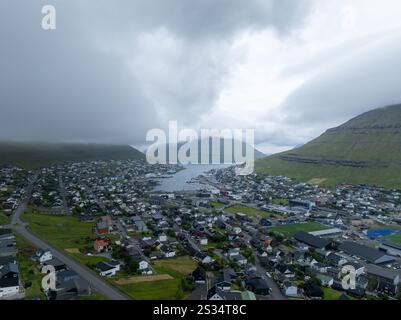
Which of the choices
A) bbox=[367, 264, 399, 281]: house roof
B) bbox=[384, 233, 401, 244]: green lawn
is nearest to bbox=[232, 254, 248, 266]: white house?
bbox=[367, 264, 399, 281]: house roof

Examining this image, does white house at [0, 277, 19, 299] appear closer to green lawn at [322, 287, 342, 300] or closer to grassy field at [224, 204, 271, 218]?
green lawn at [322, 287, 342, 300]

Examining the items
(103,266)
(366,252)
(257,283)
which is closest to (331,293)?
(257,283)

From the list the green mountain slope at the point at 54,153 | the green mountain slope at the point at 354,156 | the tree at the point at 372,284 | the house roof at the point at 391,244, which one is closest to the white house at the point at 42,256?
the tree at the point at 372,284

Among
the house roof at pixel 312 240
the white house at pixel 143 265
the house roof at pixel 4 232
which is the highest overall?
the house roof at pixel 4 232

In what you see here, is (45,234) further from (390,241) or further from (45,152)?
(45,152)

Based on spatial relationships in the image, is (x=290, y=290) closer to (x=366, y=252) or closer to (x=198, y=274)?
(x=198, y=274)

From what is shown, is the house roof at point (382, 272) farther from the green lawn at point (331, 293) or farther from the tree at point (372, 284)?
the green lawn at point (331, 293)
